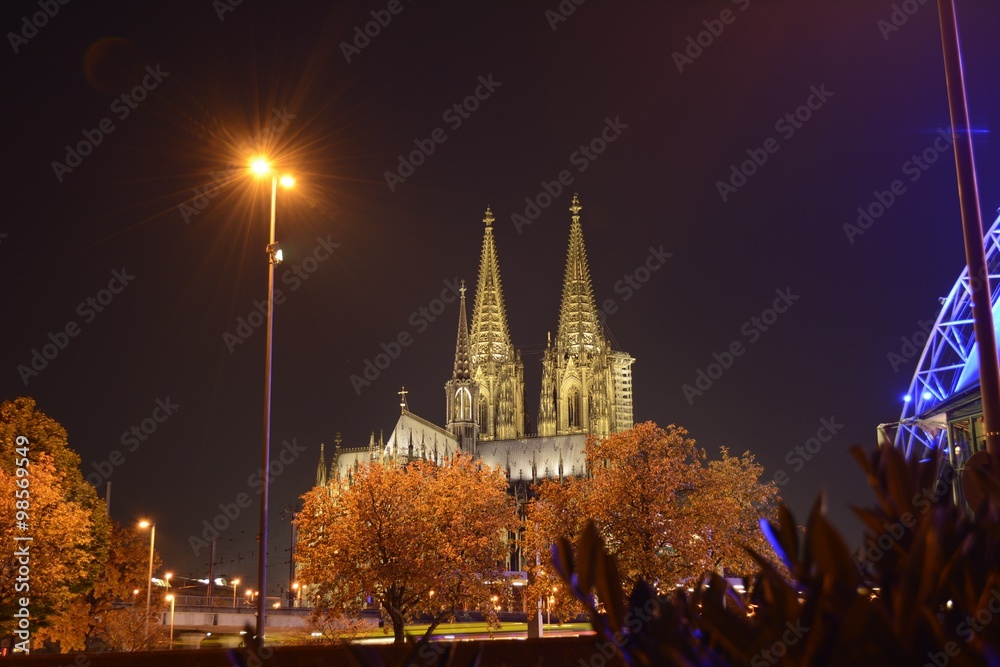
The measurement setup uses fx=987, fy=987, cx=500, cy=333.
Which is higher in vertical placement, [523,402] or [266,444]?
[523,402]

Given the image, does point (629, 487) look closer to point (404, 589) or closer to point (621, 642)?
point (404, 589)

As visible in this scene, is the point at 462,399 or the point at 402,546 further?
the point at 462,399

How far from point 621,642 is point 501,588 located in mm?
35111

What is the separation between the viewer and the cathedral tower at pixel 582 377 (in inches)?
5600

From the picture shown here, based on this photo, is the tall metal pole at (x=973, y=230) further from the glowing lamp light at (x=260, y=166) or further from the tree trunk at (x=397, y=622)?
the tree trunk at (x=397, y=622)

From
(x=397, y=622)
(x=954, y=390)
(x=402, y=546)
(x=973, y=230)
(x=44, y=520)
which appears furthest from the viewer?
(x=954, y=390)

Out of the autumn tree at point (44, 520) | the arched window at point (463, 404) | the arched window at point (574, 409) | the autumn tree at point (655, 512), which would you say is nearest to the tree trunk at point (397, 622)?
the autumn tree at point (655, 512)

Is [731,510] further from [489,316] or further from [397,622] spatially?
[489,316]

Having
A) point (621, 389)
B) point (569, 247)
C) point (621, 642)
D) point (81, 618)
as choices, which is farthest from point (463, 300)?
point (621, 642)

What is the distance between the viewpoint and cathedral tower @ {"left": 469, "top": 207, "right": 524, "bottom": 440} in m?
152

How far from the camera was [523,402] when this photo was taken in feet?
506

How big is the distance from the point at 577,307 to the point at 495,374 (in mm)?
16514

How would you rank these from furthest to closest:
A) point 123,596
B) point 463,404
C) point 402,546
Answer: point 463,404, point 123,596, point 402,546

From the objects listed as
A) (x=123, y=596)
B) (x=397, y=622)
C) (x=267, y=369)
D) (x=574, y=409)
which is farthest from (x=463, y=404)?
(x=267, y=369)
